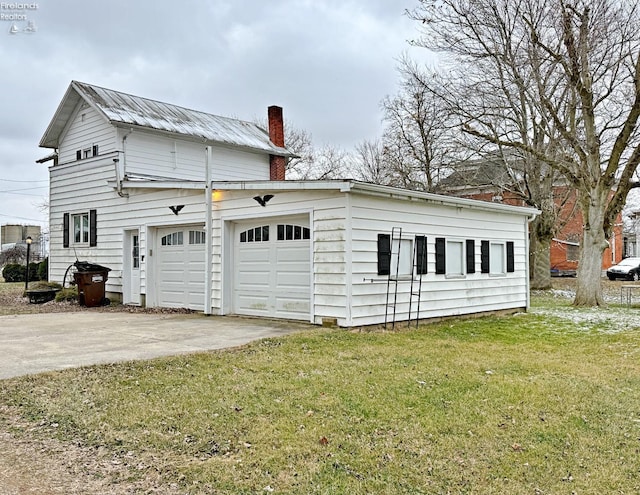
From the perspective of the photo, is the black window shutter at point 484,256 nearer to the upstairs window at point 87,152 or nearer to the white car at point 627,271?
the upstairs window at point 87,152

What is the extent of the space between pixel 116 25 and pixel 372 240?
968cm

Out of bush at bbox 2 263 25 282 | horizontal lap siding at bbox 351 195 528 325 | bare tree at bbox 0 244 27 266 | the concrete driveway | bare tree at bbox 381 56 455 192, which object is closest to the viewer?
the concrete driveway

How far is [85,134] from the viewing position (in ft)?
54.3

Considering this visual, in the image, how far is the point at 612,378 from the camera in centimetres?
627

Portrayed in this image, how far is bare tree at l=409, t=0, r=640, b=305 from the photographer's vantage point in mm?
13375

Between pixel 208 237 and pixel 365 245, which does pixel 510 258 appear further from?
pixel 208 237

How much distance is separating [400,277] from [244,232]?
3.36 metres

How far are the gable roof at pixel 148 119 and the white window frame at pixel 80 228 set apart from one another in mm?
3001

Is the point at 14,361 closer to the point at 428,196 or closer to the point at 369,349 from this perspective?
the point at 369,349

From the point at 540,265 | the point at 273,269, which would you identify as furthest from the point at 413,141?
the point at 273,269

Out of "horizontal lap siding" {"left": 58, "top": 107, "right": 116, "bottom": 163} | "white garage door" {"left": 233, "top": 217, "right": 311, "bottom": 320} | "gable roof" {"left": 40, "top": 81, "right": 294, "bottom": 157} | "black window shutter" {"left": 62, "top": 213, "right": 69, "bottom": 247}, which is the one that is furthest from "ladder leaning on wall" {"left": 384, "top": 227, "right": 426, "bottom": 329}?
"black window shutter" {"left": 62, "top": 213, "right": 69, "bottom": 247}

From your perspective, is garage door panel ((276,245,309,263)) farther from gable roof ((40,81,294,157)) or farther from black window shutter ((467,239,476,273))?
gable roof ((40,81,294,157))

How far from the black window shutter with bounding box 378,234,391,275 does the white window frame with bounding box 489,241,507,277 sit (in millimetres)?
3942

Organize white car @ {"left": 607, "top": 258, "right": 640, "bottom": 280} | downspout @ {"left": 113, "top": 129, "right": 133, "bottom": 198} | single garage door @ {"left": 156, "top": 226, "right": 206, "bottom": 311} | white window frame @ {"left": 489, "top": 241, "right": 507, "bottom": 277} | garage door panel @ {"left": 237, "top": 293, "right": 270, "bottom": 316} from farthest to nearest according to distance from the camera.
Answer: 1. white car @ {"left": 607, "top": 258, "right": 640, "bottom": 280}
2. downspout @ {"left": 113, "top": 129, "right": 133, "bottom": 198}
3. white window frame @ {"left": 489, "top": 241, "right": 507, "bottom": 277}
4. single garage door @ {"left": 156, "top": 226, "right": 206, "bottom": 311}
5. garage door panel @ {"left": 237, "top": 293, "right": 270, "bottom": 316}
